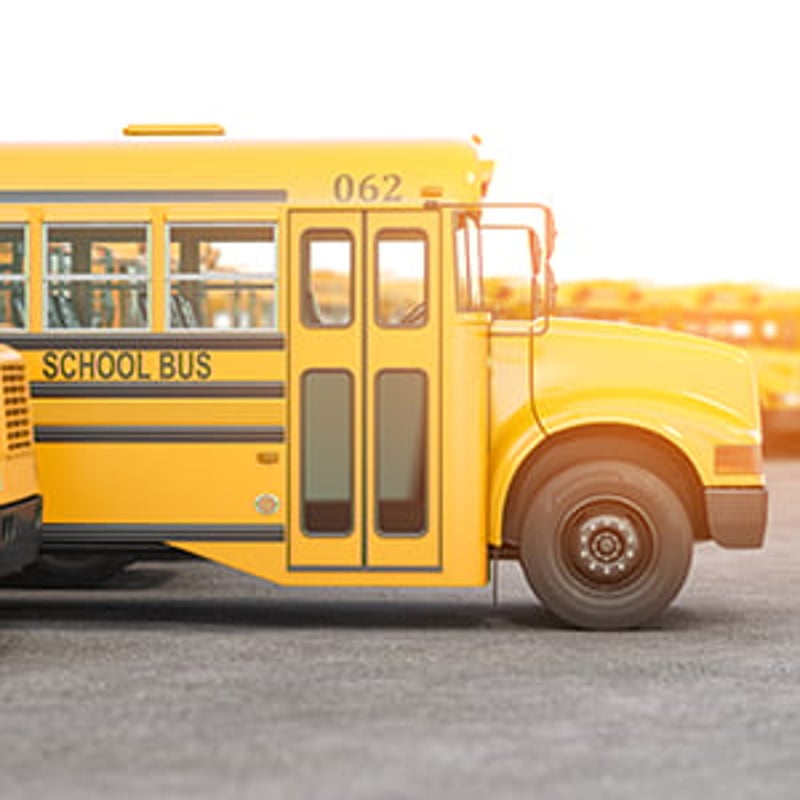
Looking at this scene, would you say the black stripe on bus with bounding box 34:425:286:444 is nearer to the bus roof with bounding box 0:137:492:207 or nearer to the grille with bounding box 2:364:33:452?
the grille with bounding box 2:364:33:452

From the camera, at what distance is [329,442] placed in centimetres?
830

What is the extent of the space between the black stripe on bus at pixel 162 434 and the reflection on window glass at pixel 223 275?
538 millimetres

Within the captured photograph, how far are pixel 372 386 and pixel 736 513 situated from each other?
201 cm

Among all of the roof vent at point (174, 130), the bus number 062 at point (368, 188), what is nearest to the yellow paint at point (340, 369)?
the bus number 062 at point (368, 188)

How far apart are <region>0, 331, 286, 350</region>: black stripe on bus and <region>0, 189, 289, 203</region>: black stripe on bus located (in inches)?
27.8

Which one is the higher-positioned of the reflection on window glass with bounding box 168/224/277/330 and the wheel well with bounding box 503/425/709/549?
the reflection on window glass with bounding box 168/224/277/330

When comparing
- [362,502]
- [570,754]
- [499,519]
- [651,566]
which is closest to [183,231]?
[362,502]

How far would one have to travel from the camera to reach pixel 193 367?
27.4ft

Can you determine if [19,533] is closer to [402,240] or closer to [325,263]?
[325,263]

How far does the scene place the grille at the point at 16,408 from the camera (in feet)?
25.7

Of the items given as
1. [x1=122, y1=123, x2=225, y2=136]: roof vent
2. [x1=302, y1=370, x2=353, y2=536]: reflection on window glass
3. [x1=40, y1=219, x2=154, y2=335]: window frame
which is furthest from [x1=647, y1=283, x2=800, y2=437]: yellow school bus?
[x1=40, y1=219, x2=154, y2=335]: window frame

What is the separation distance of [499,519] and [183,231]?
2.25 m

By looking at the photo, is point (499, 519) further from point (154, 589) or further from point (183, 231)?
point (154, 589)

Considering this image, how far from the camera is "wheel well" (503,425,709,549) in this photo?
839cm
